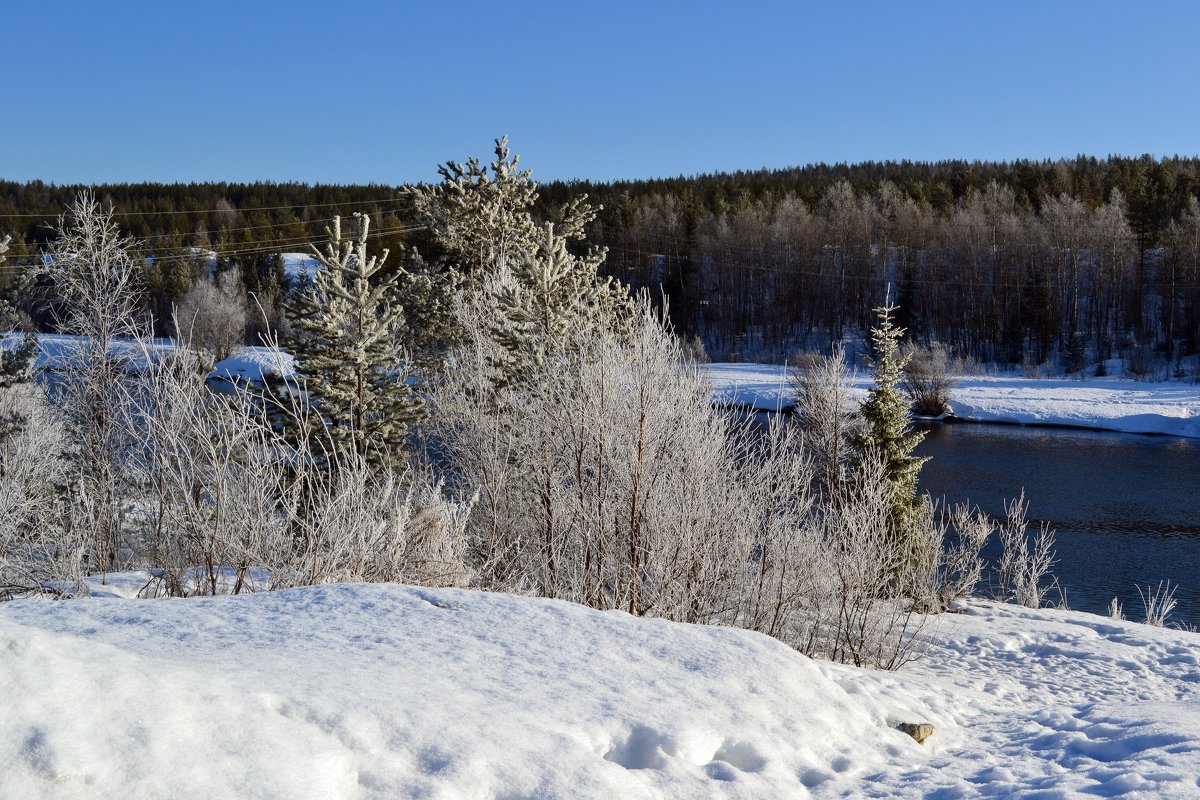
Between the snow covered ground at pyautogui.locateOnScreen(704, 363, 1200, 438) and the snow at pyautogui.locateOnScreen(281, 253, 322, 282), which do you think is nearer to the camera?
the snow covered ground at pyautogui.locateOnScreen(704, 363, 1200, 438)

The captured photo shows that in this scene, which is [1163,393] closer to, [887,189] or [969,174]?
[887,189]

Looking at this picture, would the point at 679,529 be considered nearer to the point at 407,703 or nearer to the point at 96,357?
the point at 407,703

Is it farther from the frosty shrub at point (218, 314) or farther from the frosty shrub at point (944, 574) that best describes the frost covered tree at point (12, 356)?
the frosty shrub at point (218, 314)

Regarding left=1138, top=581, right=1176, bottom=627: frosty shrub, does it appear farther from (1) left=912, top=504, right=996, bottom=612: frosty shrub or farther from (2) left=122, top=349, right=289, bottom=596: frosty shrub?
(2) left=122, top=349, right=289, bottom=596: frosty shrub

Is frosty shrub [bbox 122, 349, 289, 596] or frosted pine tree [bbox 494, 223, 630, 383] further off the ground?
frosted pine tree [bbox 494, 223, 630, 383]

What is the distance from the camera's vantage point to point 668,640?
670cm

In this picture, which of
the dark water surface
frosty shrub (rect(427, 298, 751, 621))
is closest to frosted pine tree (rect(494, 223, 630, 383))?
frosty shrub (rect(427, 298, 751, 621))

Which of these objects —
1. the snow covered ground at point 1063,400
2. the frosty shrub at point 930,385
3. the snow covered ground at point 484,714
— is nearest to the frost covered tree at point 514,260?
the snow covered ground at point 484,714

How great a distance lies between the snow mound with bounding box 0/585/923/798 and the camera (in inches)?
145

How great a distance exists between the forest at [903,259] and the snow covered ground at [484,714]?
39.4 metres

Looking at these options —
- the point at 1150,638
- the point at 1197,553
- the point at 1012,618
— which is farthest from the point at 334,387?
the point at 1197,553

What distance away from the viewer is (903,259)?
63.7 metres

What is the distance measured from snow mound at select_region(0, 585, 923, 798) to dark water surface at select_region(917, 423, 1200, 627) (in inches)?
539

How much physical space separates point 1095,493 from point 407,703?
995 inches
